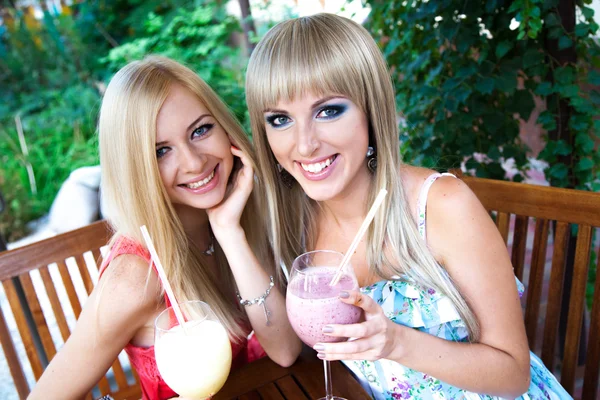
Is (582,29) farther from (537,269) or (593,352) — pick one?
(593,352)

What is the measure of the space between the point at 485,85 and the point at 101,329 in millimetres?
1858

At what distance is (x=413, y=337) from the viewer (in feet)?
4.11

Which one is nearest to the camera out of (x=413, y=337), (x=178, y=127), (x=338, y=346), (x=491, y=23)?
(x=338, y=346)

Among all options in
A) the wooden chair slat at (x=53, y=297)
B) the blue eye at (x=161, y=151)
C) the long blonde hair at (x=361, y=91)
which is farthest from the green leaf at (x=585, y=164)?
the wooden chair slat at (x=53, y=297)

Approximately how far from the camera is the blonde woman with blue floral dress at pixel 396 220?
56.2 inches

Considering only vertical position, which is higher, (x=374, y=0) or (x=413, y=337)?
(x=374, y=0)

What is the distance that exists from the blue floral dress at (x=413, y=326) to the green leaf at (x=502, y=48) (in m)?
1.03

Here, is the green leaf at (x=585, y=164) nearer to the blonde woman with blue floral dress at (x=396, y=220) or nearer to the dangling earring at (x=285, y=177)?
the blonde woman with blue floral dress at (x=396, y=220)

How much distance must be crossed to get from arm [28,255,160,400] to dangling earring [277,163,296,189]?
567 millimetres

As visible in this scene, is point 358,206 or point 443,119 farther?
point 443,119

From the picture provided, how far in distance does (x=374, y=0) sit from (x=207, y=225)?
1.50m

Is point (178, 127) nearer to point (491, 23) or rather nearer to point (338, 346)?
point (338, 346)

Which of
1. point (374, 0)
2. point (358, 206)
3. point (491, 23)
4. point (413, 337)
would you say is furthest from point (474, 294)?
point (374, 0)

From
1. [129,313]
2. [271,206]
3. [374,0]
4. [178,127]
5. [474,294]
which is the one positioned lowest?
[474,294]
